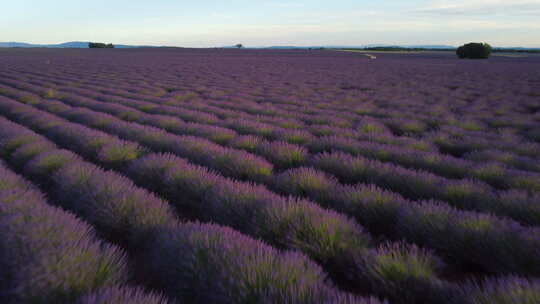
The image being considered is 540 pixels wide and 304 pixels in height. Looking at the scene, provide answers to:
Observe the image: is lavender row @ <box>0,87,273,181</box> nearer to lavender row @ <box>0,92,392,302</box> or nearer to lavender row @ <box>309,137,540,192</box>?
lavender row @ <box>0,92,392,302</box>

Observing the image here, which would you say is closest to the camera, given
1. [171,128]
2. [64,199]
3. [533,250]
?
[533,250]

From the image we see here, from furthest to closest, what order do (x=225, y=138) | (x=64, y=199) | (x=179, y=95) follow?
(x=179, y=95)
(x=225, y=138)
(x=64, y=199)

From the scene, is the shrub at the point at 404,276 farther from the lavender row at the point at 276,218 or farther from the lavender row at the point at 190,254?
the lavender row at the point at 190,254

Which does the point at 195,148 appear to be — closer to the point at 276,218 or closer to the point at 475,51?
the point at 276,218

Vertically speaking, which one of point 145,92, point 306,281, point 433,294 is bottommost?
point 145,92

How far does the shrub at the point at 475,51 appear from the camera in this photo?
2223 inches

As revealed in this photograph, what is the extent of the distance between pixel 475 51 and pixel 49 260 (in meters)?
67.9

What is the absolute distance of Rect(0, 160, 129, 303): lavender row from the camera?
5.54 ft

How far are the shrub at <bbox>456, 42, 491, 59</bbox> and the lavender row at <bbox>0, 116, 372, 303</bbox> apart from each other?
66752 millimetres

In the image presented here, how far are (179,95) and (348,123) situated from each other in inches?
256

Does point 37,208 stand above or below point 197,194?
above

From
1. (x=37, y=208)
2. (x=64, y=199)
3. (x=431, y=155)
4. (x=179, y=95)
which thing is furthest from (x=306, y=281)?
(x=179, y=95)

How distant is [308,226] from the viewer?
94.7 inches

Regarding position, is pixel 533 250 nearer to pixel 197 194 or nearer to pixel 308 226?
pixel 308 226
